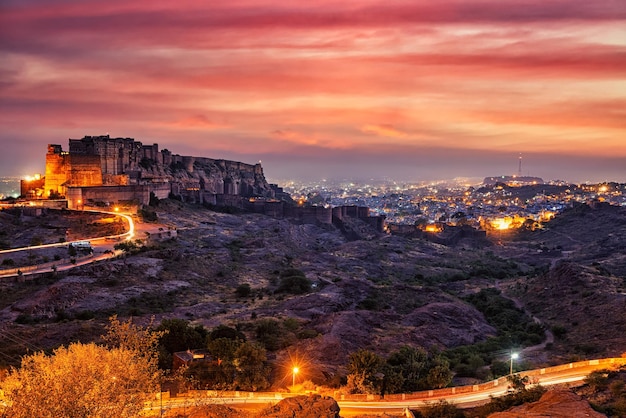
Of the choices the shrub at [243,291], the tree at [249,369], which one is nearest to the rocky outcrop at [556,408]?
the tree at [249,369]

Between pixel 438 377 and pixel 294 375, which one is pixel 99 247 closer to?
pixel 294 375

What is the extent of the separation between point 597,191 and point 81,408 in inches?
7395

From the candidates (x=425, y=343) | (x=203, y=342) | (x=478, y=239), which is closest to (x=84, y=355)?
(x=203, y=342)

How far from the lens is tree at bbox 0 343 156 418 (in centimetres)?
1173

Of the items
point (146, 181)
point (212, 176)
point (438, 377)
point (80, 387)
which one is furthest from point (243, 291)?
point (212, 176)

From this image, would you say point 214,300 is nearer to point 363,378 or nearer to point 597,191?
point 363,378

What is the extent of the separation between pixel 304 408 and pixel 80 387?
7106 mm

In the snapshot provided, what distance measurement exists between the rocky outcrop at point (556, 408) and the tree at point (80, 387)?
11189mm

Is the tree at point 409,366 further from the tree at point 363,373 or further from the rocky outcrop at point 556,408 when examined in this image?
the rocky outcrop at point 556,408

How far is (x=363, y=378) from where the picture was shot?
66.7 ft

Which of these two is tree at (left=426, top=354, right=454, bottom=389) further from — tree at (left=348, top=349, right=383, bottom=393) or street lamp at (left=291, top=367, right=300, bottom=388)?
street lamp at (left=291, top=367, right=300, bottom=388)

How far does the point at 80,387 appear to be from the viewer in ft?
40.4

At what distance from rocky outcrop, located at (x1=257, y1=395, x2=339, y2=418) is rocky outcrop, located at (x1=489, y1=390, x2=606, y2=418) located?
5.21 m

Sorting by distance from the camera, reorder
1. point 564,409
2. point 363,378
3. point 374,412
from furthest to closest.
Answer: point 363,378
point 374,412
point 564,409
